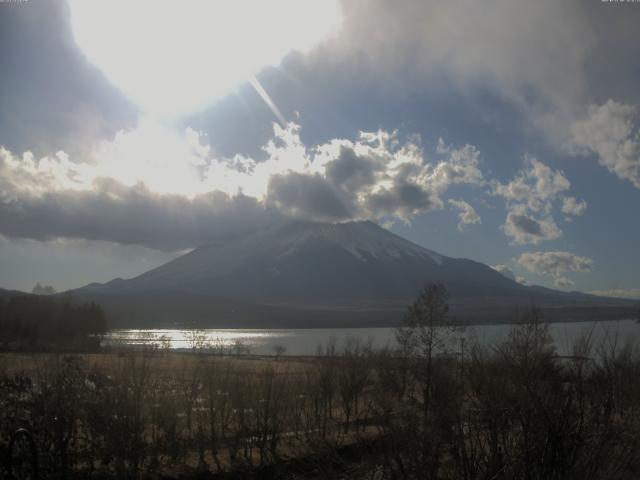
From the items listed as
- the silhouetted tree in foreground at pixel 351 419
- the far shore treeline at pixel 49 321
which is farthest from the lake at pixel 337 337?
the far shore treeline at pixel 49 321

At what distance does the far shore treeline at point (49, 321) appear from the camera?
197 ft

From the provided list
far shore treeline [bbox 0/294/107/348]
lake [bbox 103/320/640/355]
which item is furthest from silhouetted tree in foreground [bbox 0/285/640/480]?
far shore treeline [bbox 0/294/107/348]

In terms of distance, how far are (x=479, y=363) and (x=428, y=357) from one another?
23.1 meters

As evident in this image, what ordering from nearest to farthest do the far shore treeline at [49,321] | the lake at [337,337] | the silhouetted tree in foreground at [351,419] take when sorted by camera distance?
the silhouetted tree in foreground at [351,419]
the lake at [337,337]
the far shore treeline at [49,321]

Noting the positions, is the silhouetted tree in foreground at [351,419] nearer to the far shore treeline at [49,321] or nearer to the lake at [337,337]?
the lake at [337,337]

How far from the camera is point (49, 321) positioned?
7138 cm

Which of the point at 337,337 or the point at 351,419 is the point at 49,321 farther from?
the point at 351,419

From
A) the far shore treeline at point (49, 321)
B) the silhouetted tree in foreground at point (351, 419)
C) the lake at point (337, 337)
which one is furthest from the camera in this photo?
the far shore treeline at point (49, 321)

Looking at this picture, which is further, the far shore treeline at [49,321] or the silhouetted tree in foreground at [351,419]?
the far shore treeline at [49,321]

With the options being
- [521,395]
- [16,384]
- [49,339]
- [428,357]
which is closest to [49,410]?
[16,384]

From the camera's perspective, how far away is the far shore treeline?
197ft

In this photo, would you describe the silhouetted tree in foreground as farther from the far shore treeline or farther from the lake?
the far shore treeline

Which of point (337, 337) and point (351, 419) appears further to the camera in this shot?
point (337, 337)

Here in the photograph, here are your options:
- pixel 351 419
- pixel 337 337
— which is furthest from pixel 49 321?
pixel 351 419
